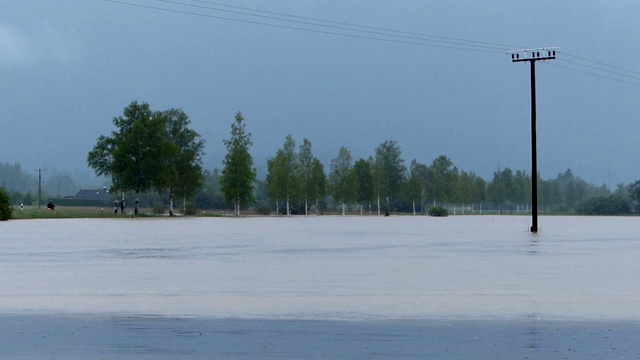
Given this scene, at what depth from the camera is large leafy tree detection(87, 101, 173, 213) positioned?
99938 millimetres

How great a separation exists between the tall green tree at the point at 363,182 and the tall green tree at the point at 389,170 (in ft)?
20.4

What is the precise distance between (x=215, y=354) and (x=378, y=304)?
492 cm

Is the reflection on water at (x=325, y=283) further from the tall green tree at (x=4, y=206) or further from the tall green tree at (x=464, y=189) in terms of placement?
the tall green tree at (x=464, y=189)

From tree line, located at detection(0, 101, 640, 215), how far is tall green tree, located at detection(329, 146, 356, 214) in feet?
0.21

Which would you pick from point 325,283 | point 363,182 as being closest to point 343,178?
point 363,182

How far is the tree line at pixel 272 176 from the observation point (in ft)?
331

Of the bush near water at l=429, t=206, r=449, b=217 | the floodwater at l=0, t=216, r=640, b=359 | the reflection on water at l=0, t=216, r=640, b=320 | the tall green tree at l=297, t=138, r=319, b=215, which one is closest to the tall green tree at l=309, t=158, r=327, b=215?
the tall green tree at l=297, t=138, r=319, b=215

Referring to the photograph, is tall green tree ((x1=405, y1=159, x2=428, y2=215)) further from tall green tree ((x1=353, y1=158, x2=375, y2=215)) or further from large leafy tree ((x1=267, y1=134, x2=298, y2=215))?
large leafy tree ((x1=267, y1=134, x2=298, y2=215))

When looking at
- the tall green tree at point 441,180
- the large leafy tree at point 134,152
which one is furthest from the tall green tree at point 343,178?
the large leafy tree at point 134,152

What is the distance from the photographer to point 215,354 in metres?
8.95

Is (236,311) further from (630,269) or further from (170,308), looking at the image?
(630,269)

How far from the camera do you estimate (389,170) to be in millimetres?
159750

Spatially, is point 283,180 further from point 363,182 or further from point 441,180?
point 441,180

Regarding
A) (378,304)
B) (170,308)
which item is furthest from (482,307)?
(170,308)
